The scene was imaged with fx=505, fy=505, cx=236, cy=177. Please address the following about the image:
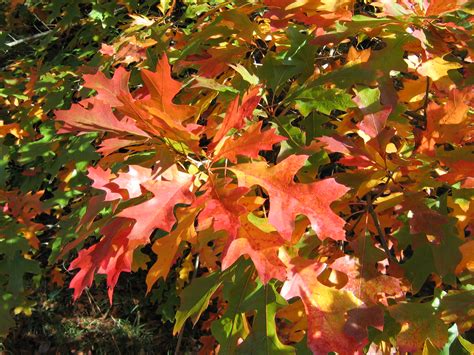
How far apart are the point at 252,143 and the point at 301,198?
14 cm

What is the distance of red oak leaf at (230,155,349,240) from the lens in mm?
866

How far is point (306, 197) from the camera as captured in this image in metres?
0.89

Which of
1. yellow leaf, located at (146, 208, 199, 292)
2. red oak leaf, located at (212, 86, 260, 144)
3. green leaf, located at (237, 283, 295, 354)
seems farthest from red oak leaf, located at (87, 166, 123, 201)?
green leaf, located at (237, 283, 295, 354)

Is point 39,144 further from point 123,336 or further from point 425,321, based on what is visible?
point 425,321

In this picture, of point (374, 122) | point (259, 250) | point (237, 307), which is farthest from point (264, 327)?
point (374, 122)

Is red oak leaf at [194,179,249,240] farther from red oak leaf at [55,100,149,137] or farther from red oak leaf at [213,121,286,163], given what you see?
red oak leaf at [55,100,149,137]

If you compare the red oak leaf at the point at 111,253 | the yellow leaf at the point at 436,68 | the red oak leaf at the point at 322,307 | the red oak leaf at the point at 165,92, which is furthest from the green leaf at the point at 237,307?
the yellow leaf at the point at 436,68

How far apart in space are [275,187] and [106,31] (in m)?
1.91

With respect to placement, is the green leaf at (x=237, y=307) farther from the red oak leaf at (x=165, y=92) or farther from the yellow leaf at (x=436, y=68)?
the yellow leaf at (x=436, y=68)

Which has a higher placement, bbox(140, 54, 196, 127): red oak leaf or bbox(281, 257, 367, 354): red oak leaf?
bbox(140, 54, 196, 127): red oak leaf

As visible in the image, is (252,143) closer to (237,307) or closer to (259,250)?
(259,250)

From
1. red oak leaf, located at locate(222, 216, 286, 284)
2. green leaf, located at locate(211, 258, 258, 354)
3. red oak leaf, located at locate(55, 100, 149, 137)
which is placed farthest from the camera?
green leaf, located at locate(211, 258, 258, 354)

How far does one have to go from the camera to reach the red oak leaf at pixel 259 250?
845mm

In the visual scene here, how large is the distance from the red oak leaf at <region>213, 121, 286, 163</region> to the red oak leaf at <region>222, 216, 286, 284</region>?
0.13 metres
